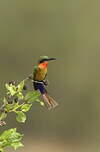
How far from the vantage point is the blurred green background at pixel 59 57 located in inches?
496

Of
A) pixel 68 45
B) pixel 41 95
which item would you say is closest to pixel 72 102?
pixel 68 45

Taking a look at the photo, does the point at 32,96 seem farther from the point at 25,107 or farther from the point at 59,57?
the point at 59,57

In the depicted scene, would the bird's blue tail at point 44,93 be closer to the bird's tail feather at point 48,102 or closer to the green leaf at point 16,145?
the bird's tail feather at point 48,102

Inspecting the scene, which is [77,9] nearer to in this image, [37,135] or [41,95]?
[37,135]

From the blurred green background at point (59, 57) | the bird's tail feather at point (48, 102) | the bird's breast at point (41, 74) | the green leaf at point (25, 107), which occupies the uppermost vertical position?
the bird's breast at point (41, 74)

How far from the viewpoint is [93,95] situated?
12992 mm

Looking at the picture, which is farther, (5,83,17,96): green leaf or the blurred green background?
the blurred green background

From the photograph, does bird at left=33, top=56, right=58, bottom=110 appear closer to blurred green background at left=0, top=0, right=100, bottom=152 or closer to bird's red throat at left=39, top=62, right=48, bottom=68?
bird's red throat at left=39, top=62, right=48, bottom=68

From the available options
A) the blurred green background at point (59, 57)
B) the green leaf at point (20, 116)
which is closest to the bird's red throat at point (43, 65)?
the green leaf at point (20, 116)

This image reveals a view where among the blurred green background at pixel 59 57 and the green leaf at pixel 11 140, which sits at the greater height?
the green leaf at pixel 11 140

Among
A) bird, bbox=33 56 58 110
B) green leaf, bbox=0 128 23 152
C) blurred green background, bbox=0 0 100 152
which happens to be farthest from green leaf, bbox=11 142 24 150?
blurred green background, bbox=0 0 100 152

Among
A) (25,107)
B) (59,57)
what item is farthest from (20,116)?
(59,57)

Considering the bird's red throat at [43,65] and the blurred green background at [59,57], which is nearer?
the bird's red throat at [43,65]

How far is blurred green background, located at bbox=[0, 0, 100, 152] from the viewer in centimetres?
1260
